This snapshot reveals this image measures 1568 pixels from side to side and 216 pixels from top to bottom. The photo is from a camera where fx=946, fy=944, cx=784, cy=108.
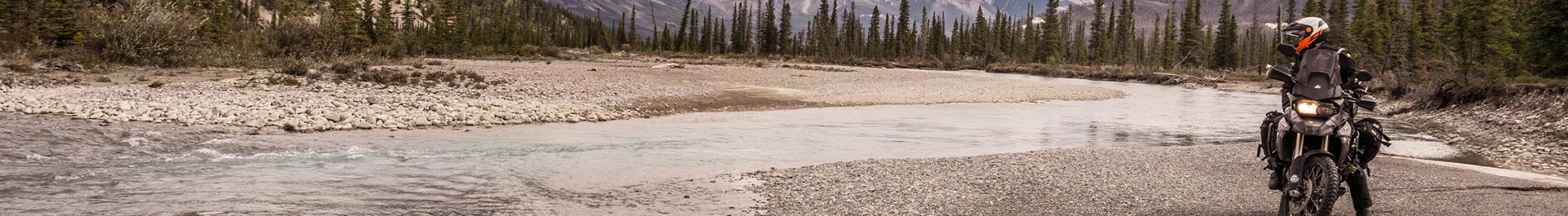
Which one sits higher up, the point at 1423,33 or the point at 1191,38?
the point at 1191,38

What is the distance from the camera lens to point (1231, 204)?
8453mm

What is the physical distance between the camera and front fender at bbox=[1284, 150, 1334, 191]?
625cm

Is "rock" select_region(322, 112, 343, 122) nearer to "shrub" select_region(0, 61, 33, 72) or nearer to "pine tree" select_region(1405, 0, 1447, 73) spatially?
"shrub" select_region(0, 61, 33, 72)

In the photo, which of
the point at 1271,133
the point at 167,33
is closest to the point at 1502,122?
the point at 1271,133

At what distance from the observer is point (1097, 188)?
9.72m

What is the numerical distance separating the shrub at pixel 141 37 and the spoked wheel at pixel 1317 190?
121ft

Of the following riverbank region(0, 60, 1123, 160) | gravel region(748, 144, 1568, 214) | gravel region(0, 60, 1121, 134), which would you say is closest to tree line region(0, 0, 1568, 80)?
riverbank region(0, 60, 1123, 160)

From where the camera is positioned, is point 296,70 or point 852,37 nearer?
point 296,70

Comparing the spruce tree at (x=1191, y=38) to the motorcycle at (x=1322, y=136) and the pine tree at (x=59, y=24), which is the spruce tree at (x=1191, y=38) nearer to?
the pine tree at (x=59, y=24)

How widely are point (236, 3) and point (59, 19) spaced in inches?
3425

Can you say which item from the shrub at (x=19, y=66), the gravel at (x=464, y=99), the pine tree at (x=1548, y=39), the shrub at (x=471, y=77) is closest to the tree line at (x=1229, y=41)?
the pine tree at (x=1548, y=39)

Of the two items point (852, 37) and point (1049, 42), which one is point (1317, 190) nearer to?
point (1049, 42)

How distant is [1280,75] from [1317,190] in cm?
95

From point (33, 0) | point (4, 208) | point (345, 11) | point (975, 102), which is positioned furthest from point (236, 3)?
point (4, 208)
